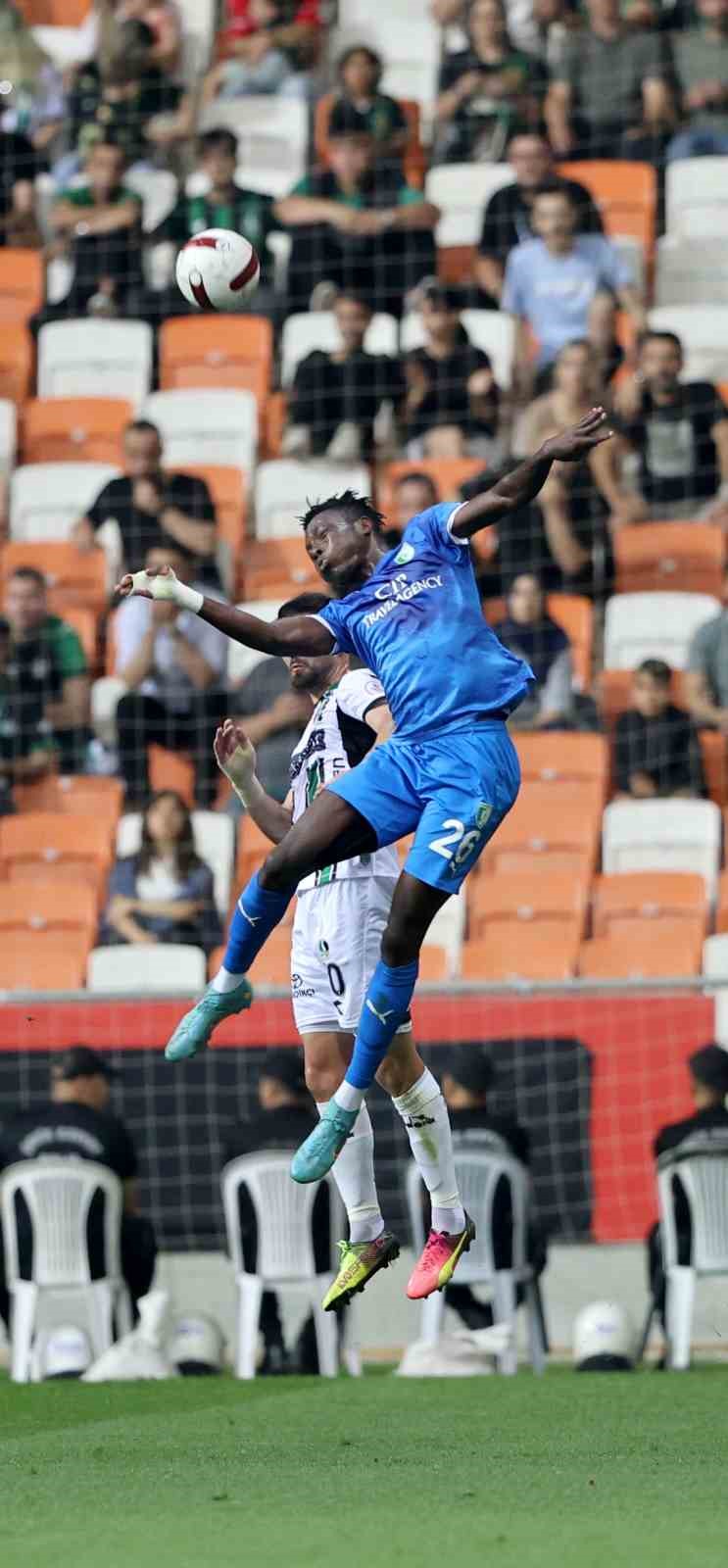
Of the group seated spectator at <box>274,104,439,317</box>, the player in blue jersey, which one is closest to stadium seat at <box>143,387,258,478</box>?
seated spectator at <box>274,104,439,317</box>

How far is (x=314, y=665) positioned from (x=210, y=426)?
351 inches

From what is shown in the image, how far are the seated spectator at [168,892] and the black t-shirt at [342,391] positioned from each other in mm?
3442

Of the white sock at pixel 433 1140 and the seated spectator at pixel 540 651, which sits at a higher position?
the seated spectator at pixel 540 651

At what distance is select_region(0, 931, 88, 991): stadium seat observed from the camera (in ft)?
51.7

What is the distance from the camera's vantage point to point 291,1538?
23.3 ft

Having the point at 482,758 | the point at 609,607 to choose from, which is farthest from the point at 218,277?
the point at 609,607

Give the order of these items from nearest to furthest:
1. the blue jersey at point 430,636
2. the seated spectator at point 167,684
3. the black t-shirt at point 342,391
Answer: the blue jersey at point 430,636 → the seated spectator at point 167,684 → the black t-shirt at point 342,391

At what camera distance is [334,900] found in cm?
1020

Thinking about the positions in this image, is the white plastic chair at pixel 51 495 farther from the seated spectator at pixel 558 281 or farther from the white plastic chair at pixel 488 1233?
the white plastic chair at pixel 488 1233

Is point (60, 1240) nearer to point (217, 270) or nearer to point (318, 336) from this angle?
point (217, 270)

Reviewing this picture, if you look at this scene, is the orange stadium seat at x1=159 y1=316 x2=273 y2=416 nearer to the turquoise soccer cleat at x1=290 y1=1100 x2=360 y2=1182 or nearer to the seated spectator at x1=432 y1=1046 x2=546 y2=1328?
the seated spectator at x1=432 y1=1046 x2=546 y2=1328

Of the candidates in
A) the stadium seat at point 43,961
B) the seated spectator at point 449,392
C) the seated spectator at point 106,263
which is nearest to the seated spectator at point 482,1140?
the stadium seat at point 43,961

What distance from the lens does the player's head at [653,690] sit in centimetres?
1600

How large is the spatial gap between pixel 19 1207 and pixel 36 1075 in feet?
4.05
